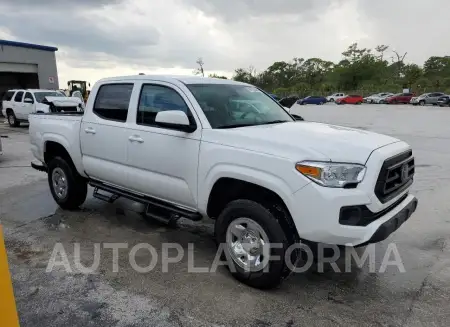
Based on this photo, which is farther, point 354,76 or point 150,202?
point 354,76

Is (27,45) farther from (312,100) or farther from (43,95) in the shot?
(312,100)

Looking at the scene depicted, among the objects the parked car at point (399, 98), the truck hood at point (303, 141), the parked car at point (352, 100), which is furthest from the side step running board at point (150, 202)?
the parked car at point (352, 100)

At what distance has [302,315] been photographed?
3096 millimetres

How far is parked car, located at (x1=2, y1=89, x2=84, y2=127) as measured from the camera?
17.0 metres

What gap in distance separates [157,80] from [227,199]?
159cm

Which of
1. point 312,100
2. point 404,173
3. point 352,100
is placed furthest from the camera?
point 312,100

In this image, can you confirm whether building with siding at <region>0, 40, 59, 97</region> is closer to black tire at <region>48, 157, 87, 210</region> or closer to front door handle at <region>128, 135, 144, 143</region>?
black tire at <region>48, 157, 87, 210</region>

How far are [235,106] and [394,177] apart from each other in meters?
1.75

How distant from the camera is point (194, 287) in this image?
353cm

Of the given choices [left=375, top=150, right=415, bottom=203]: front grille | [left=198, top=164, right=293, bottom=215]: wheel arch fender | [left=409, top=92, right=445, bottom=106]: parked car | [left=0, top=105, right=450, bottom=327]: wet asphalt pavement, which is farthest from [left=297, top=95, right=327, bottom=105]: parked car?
[left=198, top=164, right=293, bottom=215]: wheel arch fender

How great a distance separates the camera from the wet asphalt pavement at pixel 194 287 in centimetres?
305

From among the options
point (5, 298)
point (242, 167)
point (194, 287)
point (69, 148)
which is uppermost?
point (242, 167)

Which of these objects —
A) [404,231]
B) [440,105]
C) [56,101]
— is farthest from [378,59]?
[404,231]

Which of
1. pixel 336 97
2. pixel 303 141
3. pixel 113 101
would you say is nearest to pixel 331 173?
pixel 303 141
